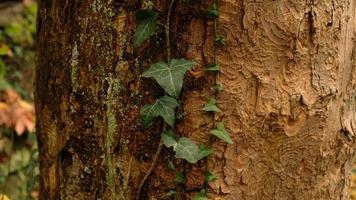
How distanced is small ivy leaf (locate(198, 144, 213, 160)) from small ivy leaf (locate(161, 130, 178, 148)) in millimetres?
74

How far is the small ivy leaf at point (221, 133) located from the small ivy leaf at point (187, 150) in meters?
0.07

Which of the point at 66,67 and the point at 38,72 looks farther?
the point at 38,72

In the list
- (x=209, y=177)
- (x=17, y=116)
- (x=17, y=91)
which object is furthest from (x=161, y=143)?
(x=17, y=91)

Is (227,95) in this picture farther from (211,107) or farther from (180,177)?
(180,177)

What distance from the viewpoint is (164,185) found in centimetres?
158

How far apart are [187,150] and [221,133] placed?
0.11 m

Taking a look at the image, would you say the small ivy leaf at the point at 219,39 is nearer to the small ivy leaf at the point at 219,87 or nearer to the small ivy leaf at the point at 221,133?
the small ivy leaf at the point at 219,87

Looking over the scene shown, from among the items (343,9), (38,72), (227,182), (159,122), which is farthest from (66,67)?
(343,9)

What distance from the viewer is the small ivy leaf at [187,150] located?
4.92 ft

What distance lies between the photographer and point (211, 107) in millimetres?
1519

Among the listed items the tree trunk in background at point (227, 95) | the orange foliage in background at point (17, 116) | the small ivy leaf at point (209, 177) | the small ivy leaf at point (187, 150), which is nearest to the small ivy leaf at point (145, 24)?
the tree trunk in background at point (227, 95)

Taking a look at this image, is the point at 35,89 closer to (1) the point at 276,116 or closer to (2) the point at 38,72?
(2) the point at 38,72

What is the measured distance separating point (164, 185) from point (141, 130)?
6.7 inches

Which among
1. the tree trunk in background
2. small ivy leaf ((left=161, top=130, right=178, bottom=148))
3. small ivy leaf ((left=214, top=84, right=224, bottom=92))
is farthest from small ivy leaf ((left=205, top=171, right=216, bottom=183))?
small ivy leaf ((left=214, top=84, right=224, bottom=92))
